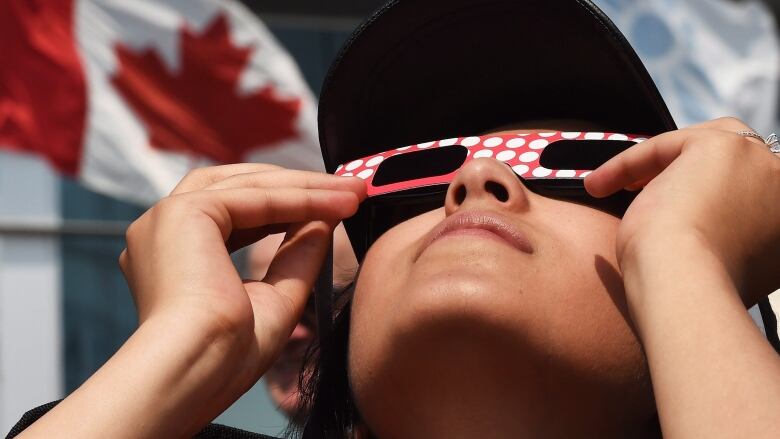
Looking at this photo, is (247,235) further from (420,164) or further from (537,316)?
(537,316)

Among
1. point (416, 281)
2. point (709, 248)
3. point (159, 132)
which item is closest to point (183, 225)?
point (416, 281)

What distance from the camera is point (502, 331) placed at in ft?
4.69

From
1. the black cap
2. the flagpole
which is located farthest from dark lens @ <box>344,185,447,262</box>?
the flagpole

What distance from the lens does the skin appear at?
126 cm

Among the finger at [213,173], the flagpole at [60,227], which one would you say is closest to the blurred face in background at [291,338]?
the finger at [213,173]

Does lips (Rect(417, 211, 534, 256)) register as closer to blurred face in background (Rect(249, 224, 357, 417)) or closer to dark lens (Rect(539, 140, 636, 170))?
dark lens (Rect(539, 140, 636, 170))

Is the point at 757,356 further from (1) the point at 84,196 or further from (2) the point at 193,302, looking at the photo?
(1) the point at 84,196

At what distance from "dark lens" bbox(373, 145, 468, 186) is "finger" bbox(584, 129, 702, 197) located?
245 mm

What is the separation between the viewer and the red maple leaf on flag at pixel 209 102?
6863 mm

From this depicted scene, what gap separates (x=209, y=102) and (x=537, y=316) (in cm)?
589

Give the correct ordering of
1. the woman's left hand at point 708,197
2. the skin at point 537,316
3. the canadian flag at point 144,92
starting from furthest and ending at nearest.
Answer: the canadian flag at point 144,92 → the woman's left hand at point 708,197 → the skin at point 537,316

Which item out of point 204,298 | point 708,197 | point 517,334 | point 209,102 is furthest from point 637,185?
point 209,102

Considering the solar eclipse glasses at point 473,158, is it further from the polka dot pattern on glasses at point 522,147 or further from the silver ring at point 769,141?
the silver ring at point 769,141

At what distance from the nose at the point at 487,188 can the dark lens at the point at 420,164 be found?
0.12 meters
